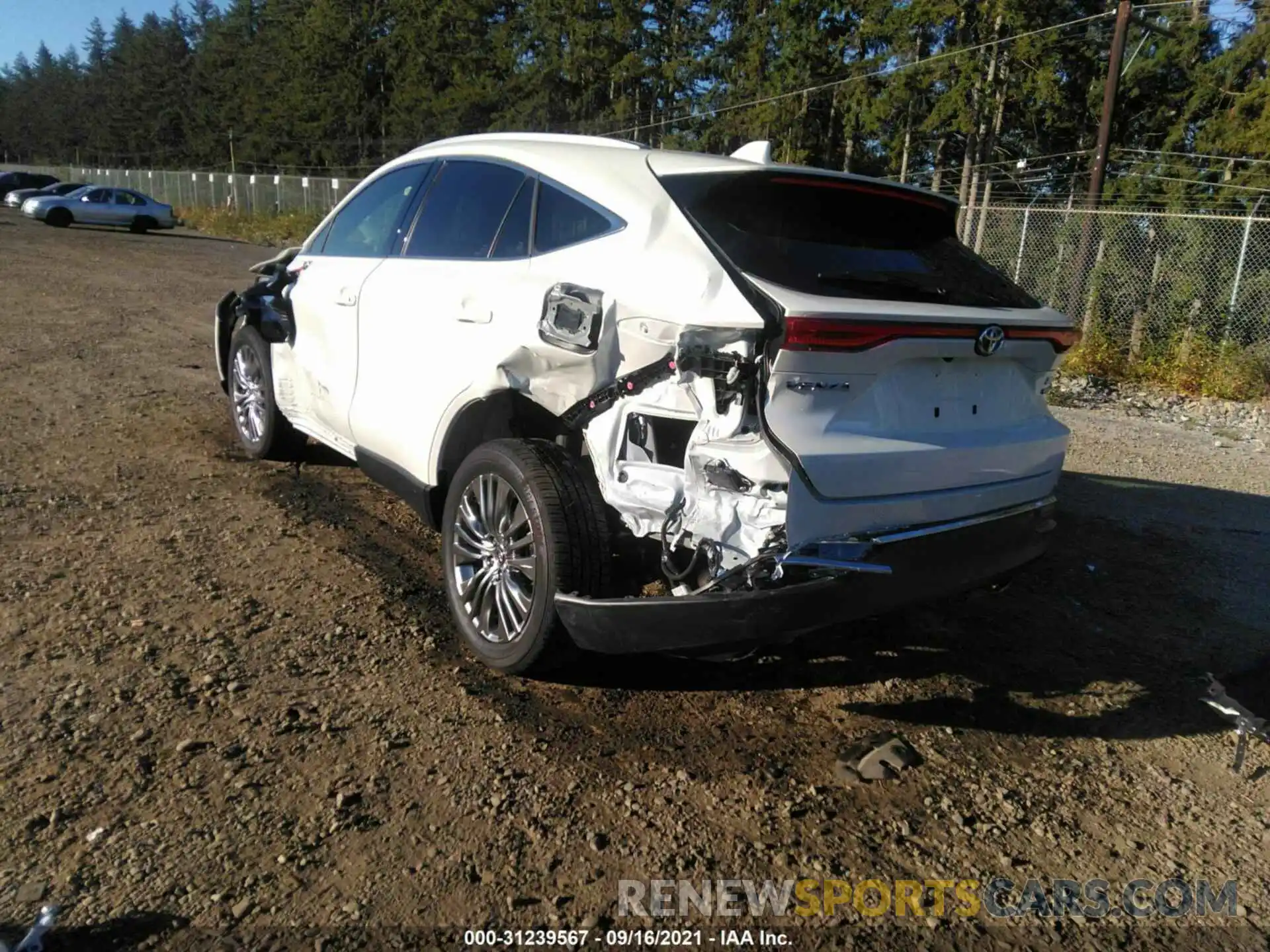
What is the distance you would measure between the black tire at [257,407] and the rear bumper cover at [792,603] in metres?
3.32

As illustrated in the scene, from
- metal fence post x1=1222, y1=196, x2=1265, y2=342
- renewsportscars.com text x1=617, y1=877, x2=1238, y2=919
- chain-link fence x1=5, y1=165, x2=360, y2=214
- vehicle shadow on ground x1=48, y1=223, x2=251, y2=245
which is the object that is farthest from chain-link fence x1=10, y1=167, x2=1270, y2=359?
vehicle shadow on ground x1=48, y1=223, x2=251, y2=245

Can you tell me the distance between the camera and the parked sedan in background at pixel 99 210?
1281 inches

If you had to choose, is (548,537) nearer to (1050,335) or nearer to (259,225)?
(1050,335)

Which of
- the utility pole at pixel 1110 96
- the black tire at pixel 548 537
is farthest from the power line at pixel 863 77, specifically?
the black tire at pixel 548 537

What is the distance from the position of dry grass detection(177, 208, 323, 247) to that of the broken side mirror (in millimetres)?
33783

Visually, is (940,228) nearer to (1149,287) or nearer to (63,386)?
(63,386)

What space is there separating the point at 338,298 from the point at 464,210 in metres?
1.02

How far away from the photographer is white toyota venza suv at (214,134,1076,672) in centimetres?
275

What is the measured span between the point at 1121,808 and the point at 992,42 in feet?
98.4

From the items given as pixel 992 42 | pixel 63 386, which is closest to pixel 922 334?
pixel 63 386

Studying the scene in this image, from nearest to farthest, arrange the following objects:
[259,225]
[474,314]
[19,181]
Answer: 1. [474,314]
2. [259,225]
3. [19,181]

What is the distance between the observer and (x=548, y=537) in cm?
306

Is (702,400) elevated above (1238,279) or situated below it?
below

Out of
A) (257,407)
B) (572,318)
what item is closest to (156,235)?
(257,407)
